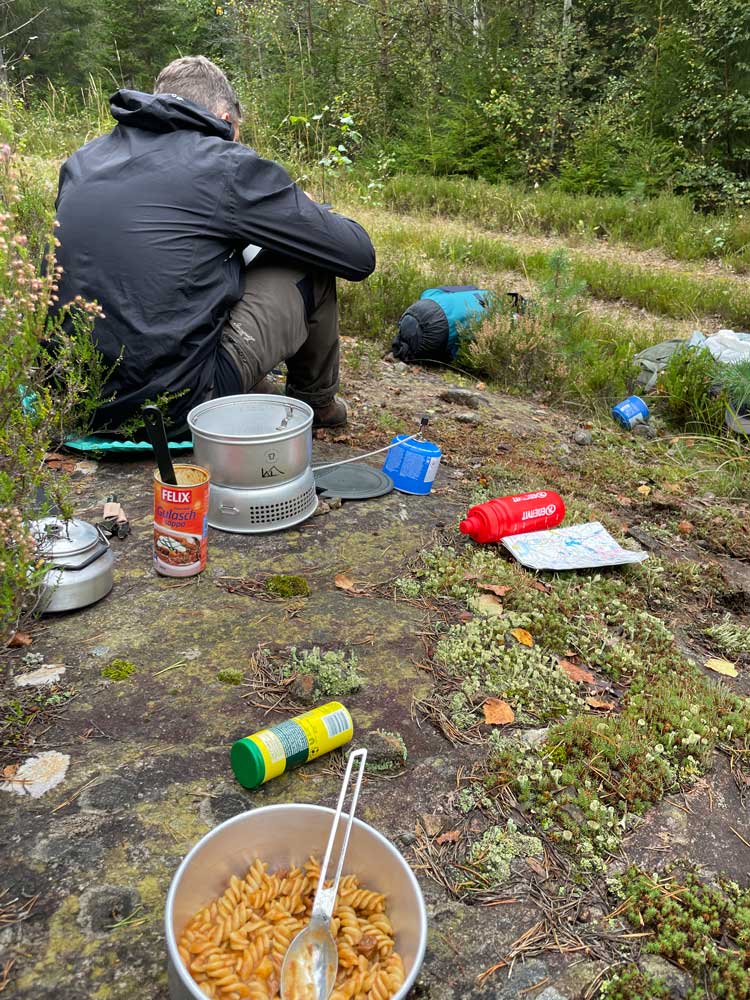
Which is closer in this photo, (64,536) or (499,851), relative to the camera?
(499,851)

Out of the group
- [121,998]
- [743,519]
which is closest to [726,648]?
[743,519]

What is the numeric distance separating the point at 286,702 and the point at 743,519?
2607 millimetres

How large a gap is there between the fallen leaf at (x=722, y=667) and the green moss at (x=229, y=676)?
155cm

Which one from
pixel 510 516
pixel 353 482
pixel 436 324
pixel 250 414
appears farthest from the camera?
pixel 436 324

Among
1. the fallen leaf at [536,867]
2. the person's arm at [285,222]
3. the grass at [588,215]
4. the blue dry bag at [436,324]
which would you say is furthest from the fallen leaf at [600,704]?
the grass at [588,215]

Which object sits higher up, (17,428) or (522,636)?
(17,428)

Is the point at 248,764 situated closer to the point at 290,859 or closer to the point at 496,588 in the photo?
the point at 290,859

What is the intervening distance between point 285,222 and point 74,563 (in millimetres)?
1721

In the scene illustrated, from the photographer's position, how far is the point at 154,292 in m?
3.04

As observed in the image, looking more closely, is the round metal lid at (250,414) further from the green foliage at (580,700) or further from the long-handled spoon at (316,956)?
the long-handled spoon at (316,956)

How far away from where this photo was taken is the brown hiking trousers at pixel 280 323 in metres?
3.34

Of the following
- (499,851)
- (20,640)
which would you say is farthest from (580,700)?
(20,640)

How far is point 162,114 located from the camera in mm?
3010

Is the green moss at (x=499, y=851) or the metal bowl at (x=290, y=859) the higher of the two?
the metal bowl at (x=290, y=859)
